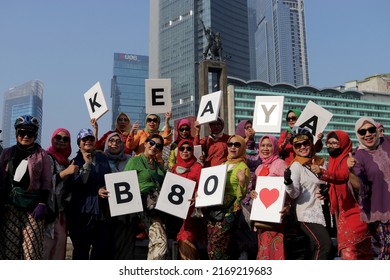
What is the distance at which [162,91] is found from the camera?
7484 mm

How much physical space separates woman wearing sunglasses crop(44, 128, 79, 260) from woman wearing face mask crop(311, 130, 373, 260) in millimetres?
2816

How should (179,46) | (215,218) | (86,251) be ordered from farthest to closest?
(179,46)
(86,251)
(215,218)

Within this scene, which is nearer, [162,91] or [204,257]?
[204,257]

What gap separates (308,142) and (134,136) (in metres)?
3.00

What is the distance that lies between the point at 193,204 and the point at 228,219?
1.67 feet

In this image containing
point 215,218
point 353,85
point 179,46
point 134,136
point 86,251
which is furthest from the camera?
point 179,46

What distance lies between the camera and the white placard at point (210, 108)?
657 centimetres

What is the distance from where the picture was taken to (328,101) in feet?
354

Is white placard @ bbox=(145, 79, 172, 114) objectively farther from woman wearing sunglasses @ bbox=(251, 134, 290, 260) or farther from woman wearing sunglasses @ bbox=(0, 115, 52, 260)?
woman wearing sunglasses @ bbox=(0, 115, 52, 260)

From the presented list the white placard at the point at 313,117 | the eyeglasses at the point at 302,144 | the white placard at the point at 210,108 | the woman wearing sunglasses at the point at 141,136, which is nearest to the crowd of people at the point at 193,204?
the eyeglasses at the point at 302,144

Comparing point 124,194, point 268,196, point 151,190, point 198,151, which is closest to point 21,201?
point 124,194

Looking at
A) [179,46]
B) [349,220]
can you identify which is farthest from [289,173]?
[179,46]

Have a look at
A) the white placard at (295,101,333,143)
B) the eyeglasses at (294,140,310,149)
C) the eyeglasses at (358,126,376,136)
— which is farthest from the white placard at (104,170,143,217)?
the white placard at (295,101,333,143)
